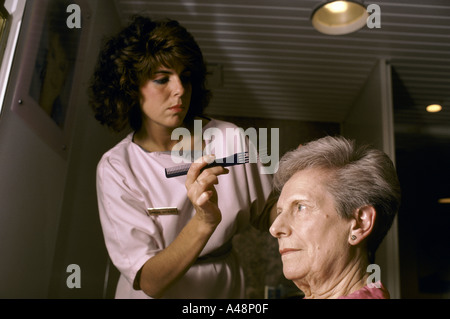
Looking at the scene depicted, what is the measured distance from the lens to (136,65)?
3.54 feet

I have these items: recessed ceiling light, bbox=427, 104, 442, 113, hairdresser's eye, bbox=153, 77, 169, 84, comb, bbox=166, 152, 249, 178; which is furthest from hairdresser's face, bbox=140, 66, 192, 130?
recessed ceiling light, bbox=427, 104, 442, 113

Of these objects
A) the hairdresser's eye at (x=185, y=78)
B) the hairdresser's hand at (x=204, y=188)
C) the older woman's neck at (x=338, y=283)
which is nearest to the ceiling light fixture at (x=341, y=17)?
the hairdresser's eye at (x=185, y=78)

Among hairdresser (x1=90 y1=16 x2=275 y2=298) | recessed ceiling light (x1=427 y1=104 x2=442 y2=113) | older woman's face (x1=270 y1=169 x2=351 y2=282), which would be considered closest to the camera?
older woman's face (x1=270 y1=169 x2=351 y2=282)

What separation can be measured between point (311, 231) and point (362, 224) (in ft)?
0.41

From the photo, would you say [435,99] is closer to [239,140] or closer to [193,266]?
[239,140]

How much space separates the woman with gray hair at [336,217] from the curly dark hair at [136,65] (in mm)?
374

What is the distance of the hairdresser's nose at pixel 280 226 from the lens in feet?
3.07

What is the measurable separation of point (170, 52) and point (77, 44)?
31cm

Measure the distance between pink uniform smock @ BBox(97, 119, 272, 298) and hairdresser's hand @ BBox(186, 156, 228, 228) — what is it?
34mm

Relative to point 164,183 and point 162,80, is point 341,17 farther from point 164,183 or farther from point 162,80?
point 164,183

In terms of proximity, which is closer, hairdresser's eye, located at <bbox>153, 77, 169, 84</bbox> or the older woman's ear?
the older woman's ear

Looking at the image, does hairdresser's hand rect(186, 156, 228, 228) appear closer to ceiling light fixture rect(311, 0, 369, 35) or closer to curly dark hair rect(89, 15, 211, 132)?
curly dark hair rect(89, 15, 211, 132)

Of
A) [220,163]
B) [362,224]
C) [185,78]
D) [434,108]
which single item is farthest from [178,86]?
[434,108]

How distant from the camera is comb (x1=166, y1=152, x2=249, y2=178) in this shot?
0.96m
